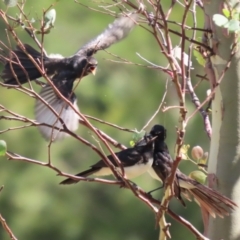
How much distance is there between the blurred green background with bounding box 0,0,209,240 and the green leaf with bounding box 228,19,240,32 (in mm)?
3076

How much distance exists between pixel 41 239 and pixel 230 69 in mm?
3503

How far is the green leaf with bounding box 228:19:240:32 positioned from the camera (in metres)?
1.56

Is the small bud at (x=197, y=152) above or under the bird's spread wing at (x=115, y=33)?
under

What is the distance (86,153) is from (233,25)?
3.53m

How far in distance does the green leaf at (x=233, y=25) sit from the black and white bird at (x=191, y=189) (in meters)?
0.45

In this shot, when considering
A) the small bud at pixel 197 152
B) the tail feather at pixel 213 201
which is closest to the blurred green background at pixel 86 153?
the small bud at pixel 197 152

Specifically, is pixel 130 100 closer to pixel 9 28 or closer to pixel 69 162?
pixel 69 162

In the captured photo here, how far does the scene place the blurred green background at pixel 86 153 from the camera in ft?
15.8

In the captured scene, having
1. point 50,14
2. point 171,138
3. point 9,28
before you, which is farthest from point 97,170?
point 171,138

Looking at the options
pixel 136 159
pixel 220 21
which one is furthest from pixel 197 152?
pixel 220 21

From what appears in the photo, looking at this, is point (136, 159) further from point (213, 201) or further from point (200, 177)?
point (213, 201)

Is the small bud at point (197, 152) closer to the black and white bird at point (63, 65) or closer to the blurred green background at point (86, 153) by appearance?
the black and white bird at point (63, 65)

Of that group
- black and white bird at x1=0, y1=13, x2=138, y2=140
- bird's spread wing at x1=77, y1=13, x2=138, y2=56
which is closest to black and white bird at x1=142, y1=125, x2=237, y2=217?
black and white bird at x1=0, y1=13, x2=138, y2=140

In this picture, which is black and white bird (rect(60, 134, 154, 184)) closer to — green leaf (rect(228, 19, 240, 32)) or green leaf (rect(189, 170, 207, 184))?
green leaf (rect(189, 170, 207, 184))
